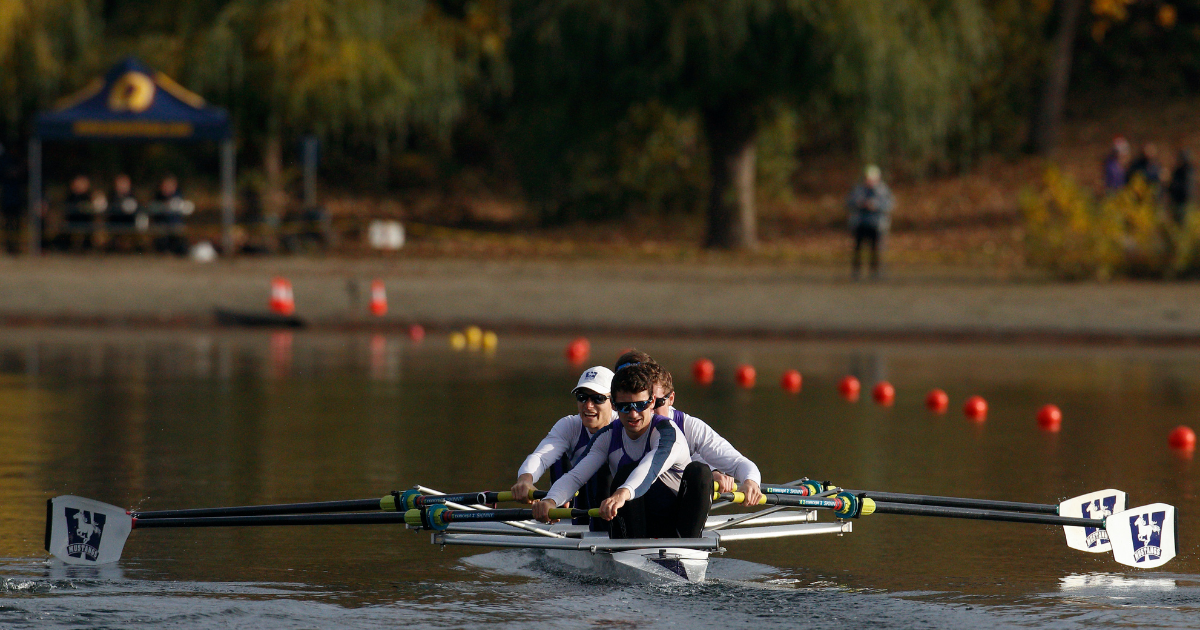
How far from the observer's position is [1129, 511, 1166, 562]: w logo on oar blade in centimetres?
848

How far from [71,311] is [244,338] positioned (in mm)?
→ 3368

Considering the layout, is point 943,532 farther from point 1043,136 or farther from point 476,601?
point 1043,136

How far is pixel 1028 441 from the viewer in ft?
41.6

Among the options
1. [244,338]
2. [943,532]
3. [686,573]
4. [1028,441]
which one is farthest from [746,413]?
[244,338]

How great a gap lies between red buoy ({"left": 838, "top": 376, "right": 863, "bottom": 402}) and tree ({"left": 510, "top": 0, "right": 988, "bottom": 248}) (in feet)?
54.4

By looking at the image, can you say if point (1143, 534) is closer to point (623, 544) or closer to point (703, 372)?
point (623, 544)

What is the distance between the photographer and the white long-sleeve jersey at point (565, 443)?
8.67 m

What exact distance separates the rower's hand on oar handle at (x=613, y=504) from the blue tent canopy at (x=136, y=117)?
23.8m

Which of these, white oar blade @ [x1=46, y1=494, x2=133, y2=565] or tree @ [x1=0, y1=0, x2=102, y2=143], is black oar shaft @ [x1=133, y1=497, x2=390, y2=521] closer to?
white oar blade @ [x1=46, y1=494, x2=133, y2=565]

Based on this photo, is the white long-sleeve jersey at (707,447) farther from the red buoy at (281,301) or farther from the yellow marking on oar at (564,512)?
the red buoy at (281,301)

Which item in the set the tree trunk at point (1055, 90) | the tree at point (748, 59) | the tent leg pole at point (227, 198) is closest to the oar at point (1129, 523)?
the tree at point (748, 59)

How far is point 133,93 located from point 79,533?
23761mm

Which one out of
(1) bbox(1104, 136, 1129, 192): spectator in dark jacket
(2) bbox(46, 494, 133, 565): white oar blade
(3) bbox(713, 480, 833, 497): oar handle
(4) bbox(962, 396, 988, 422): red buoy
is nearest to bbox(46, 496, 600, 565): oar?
(2) bbox(46, 494, 133, 565): white oar blade

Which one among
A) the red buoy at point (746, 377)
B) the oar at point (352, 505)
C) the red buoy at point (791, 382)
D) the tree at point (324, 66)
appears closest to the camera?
the oar at point (352, 505)
